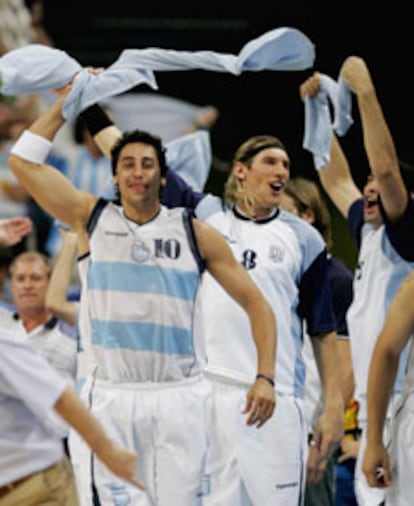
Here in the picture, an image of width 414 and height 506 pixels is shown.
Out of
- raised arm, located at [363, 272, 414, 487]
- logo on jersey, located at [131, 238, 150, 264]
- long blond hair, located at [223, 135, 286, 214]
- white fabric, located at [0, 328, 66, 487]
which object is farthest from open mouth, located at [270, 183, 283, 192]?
white fabric, located at [0, 328, 66, 487]

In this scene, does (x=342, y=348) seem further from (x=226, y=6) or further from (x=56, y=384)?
(x=226, y=6)

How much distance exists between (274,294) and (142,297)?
102 cm

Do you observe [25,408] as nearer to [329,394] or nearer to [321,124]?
[329,394]

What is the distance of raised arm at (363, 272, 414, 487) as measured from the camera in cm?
556

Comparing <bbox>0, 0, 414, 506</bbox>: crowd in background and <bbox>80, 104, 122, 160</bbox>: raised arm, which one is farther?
<bbox>80, 104, 122, 160</bbox>: raised arm

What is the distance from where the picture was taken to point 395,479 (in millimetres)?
5777

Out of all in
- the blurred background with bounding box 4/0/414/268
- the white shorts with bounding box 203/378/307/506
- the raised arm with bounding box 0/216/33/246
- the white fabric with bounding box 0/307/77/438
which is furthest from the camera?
the blurred background with bounding box 4/0/414/268

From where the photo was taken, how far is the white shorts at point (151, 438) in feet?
20.9

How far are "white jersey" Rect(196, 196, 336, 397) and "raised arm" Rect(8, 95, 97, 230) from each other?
92cm

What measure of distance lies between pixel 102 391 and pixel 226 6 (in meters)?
7.17

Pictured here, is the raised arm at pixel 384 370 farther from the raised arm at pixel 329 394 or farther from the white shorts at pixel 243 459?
the raised arm at pixel 329 394

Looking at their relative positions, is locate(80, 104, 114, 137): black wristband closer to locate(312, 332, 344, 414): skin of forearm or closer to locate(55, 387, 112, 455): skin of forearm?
locate(312, 332, 344, 414): skin of forearm

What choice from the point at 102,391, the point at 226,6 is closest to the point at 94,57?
the point at 226,6

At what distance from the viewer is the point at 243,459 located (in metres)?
7.02
